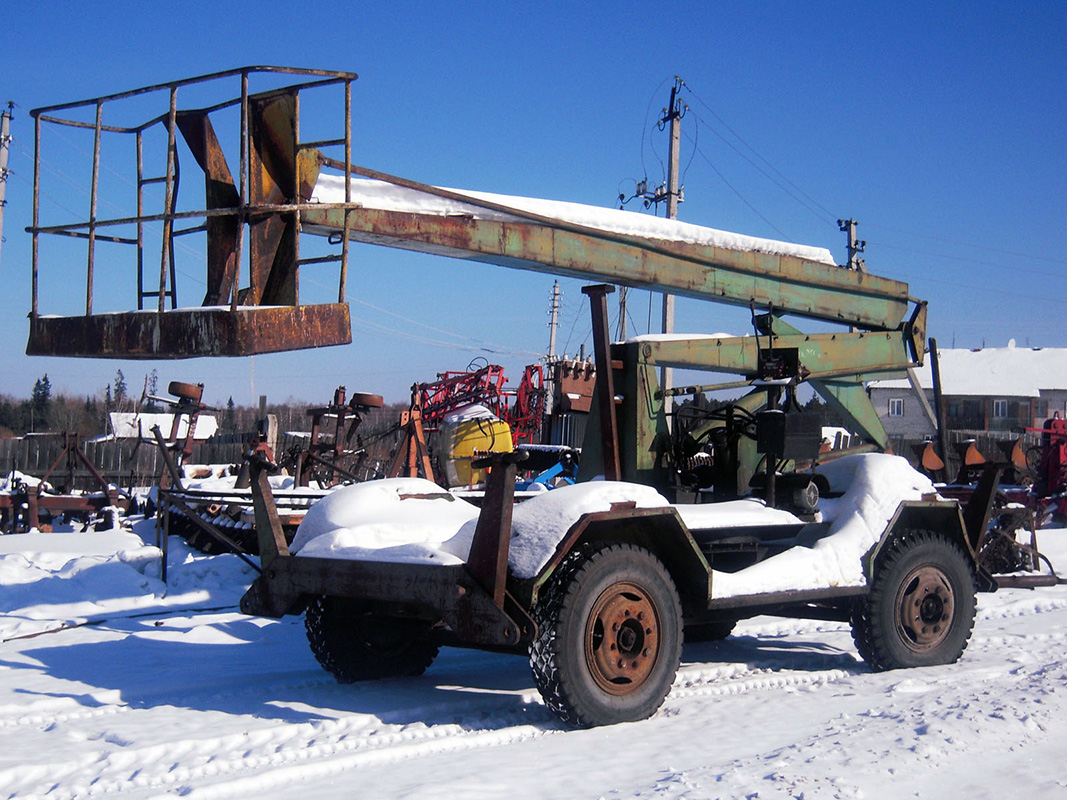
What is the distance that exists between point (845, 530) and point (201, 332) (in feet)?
13.2

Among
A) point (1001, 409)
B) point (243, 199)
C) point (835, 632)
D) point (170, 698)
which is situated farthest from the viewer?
point (1001, 409)

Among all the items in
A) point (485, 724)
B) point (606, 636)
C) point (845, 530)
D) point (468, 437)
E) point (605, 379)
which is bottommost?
point (485, 724)

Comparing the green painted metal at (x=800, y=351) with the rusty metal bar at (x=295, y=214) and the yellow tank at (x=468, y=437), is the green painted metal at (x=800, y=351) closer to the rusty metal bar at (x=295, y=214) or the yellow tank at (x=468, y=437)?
the rusty metal bar at (x=295, y=214)

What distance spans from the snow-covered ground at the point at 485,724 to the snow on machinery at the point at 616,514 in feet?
1.14

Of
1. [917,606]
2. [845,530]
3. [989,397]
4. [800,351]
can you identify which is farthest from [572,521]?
[989,397]

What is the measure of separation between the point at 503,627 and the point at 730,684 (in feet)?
6.70

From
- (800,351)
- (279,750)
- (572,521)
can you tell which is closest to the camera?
(279,750)

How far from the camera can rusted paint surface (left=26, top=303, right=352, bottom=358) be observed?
497 centimetres

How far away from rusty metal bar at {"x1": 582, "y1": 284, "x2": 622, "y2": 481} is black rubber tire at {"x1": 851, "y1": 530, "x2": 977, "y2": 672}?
180cm

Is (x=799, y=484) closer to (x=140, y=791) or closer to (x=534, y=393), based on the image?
(x=140, y=791)

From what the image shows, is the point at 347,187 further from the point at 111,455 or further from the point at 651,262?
the point at 111,455

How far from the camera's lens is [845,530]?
21.4ft

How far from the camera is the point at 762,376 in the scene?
7070 mm

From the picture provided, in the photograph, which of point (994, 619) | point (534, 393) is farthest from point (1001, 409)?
point (994, 619)
